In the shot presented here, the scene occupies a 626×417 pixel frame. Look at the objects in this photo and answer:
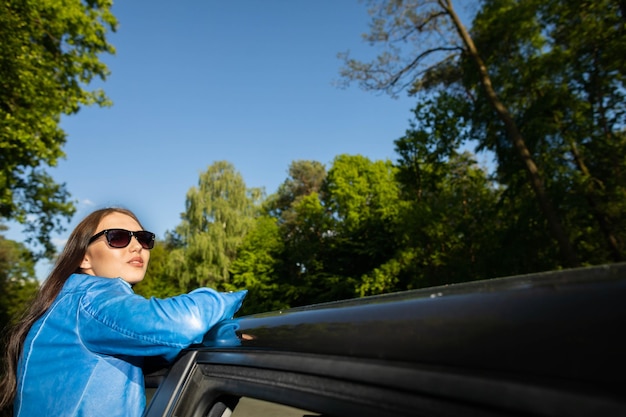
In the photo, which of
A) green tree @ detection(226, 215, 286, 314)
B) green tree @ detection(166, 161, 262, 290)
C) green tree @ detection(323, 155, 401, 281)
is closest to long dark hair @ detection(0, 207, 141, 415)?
green tree @ detection(323, 155, 401, 281)

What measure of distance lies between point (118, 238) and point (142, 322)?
2.44 feet

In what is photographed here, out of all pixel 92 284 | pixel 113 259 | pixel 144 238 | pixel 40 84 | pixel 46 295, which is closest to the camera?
pixel 92 284

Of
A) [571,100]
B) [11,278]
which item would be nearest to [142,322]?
[571,100]

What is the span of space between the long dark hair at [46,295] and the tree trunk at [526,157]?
1178cm

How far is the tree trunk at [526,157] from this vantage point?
11203 millimetres

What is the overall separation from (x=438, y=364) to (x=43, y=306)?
1.67 meters

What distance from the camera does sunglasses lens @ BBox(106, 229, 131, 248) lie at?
1.90 meters

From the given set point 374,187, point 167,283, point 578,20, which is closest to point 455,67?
point 578,20

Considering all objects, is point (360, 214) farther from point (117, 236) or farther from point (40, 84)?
point (117, 236)

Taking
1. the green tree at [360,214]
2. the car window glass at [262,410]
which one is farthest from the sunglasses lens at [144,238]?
the green tree at [360,214]

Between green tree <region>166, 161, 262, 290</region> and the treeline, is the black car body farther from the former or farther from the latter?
green tree <region>166, 161, 262, 290</region>

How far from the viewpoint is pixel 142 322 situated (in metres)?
1.30

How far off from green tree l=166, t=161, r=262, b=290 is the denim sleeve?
32.0 metres

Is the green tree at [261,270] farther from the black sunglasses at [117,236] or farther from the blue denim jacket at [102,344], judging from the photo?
the blue denim jacket at [102,344]
